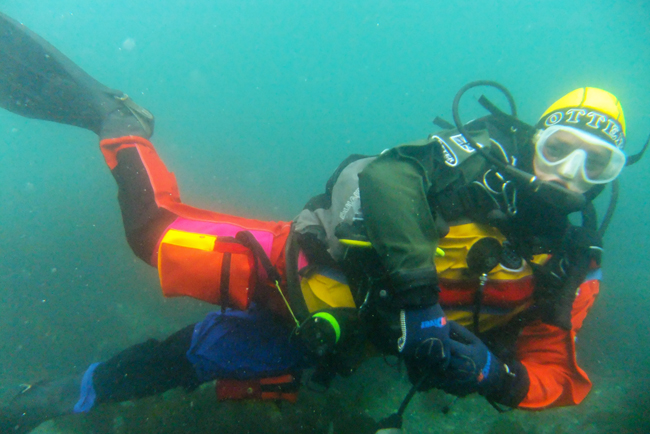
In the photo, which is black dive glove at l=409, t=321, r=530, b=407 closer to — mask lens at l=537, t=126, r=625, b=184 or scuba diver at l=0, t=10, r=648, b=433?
scuba diver at l=0, t=10, r=648, b=433

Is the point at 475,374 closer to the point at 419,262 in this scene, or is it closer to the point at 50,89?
the point at 419,262

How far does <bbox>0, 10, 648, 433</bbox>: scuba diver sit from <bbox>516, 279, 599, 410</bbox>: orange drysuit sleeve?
1 centimetres

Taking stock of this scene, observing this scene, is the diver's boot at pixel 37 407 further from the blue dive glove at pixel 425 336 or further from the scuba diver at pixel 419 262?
the blue dive glove at pixel 425 336

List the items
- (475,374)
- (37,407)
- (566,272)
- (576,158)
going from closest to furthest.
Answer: (475,374)
(566,272)
(576,158)
(37,407)

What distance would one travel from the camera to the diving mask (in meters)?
2.05

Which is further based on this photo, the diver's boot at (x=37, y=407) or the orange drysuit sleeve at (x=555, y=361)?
the diver's boot at (x=37, y=407)

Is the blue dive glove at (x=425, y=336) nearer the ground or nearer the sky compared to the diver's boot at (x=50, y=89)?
nearer the ground

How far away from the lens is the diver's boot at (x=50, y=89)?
333cm

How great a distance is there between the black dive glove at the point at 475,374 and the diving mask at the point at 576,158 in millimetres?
1230

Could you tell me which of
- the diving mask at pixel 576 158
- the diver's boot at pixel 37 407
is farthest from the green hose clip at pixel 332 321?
the diver's boot at pixel 37 407

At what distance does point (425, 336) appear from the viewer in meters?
1.55

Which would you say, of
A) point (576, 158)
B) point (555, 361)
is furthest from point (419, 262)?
point (555, 361)

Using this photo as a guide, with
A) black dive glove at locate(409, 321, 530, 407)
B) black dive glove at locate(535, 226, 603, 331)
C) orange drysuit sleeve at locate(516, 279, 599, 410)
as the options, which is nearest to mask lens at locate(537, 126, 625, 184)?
black dive glove at locate(535, 226, 603, 331)

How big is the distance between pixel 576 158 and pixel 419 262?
4.74ft
